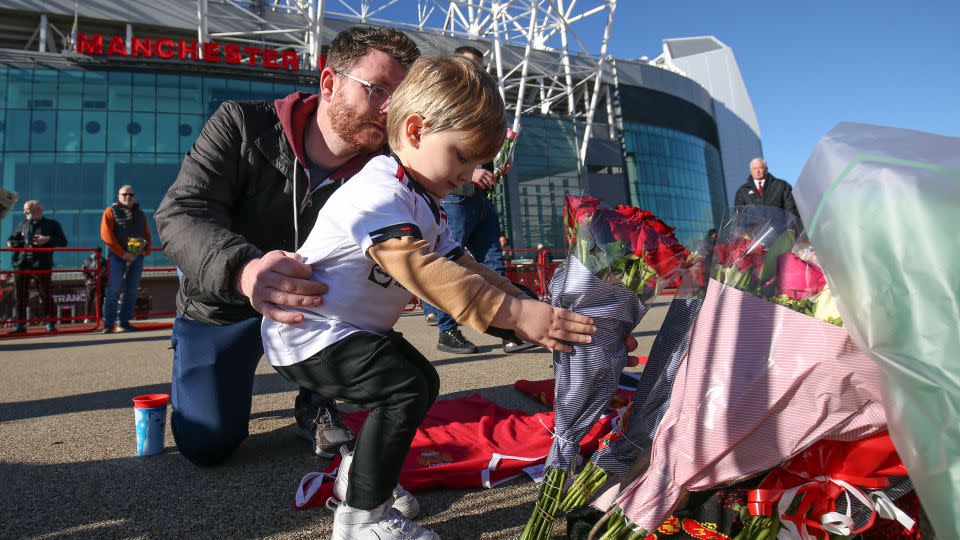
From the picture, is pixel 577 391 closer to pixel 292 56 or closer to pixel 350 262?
pixel 350 262

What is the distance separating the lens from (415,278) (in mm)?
1396

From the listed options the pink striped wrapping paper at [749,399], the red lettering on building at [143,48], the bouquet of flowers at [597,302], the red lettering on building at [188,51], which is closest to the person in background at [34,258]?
the bouquet of flowers at [597,302]

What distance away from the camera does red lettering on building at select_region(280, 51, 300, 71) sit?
24438 millimetres

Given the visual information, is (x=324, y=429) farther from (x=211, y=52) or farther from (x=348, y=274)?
(x=211, y=52)

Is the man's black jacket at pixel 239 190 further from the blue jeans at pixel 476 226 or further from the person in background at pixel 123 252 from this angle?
the person in background at pixel 123 252

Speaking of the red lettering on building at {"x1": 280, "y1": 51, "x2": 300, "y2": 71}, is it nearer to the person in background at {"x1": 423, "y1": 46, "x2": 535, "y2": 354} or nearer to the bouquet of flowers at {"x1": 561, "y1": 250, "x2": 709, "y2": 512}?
the person in background at {"x1": 423, "y1": 46, "x2": 535, "y2": 354}

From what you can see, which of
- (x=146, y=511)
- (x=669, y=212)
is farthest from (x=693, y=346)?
(x=669, y=212)

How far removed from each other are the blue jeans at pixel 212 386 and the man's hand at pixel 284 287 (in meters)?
0.96

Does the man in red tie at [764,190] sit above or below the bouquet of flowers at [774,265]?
above

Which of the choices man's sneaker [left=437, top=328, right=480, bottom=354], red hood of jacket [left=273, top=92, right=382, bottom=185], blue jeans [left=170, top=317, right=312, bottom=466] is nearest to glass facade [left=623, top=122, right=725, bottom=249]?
man's sneaker [left=437, top=328, right=480, bottom=354]

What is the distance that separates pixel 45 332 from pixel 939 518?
10.5 m

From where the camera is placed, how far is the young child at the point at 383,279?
1562 millimetres

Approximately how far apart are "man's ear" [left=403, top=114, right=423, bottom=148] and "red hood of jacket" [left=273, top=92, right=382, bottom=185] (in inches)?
38.9

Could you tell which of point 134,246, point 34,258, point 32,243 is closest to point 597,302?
point 134,246
